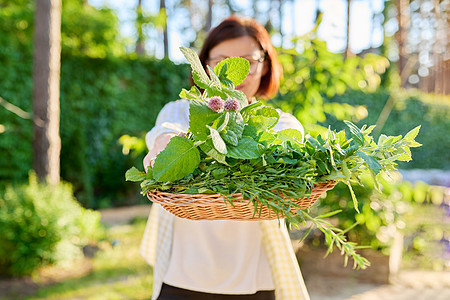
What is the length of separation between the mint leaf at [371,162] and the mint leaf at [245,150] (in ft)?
0.74

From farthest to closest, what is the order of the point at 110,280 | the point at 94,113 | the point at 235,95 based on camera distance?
1. the point at 94,113
2. the point at 110,280
3. the point at 235,95

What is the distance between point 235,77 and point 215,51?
16.9 inches

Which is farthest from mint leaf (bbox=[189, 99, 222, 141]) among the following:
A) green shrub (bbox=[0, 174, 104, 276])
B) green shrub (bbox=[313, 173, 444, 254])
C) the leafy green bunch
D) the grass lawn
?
green shrub (bbox=[0, 174, 104, 276])

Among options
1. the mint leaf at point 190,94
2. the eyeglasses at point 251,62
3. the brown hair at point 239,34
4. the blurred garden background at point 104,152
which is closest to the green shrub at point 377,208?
the blurred garden background at point 104,152

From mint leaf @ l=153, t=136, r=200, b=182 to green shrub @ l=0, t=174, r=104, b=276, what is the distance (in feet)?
9.25

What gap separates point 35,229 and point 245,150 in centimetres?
294

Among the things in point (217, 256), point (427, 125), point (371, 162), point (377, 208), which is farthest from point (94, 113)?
point (427, 125)

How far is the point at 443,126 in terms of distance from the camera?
1169 cm

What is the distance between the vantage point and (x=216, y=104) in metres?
0.83

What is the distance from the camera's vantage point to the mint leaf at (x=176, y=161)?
0.81 m

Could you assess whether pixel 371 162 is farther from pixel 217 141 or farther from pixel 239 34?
pixel 239 34

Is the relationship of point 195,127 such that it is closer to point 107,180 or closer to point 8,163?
point 8,163

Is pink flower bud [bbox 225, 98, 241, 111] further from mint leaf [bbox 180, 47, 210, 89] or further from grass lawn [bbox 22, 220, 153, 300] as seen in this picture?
grass lawn [bbox 22, 220, 153, 300]

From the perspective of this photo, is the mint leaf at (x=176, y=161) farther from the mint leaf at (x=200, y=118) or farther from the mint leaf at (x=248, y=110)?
the mint leaf at (x=248, y=110)
